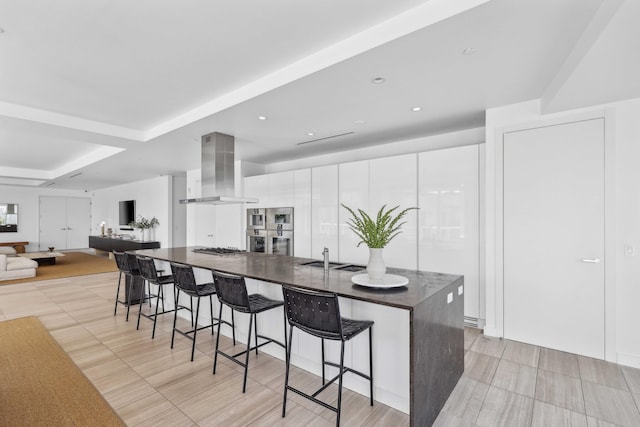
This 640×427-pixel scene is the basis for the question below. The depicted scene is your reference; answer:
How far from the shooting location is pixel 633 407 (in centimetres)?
217

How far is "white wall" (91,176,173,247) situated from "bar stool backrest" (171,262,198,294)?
604 centimetres

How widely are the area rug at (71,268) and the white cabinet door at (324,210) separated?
5.82m

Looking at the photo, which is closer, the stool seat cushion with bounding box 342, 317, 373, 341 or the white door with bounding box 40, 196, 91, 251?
the stool seat cushion with bounding box 342, 317, 373, 341

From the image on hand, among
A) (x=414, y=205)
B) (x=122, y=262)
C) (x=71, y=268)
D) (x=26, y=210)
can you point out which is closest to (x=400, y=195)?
(x=414, y=205)

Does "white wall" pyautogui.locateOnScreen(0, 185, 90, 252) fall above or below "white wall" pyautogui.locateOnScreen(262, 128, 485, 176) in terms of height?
below

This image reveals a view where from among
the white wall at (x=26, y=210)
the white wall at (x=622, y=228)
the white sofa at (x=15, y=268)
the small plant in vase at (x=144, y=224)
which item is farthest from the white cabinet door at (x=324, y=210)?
the white wall at (x=26, y=210)

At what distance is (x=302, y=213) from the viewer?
5.25 m

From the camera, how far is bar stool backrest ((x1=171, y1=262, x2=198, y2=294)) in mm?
2993

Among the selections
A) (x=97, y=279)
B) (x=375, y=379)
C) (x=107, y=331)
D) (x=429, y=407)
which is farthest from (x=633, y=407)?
(x=97, y=279)

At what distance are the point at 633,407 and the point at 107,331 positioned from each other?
491 centimetres

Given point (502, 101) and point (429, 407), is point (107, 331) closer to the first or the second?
point (429, 407)

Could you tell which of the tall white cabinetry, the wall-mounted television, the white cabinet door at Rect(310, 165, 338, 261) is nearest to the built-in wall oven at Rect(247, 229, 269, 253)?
the tall white cabinetry

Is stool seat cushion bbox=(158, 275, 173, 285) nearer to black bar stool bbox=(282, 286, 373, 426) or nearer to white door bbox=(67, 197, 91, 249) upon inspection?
black bar stool bbox=(282, 286, 373, 426)

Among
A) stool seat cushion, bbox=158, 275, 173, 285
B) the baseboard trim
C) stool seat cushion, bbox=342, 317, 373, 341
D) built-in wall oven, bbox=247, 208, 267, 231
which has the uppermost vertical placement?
built-in wall oven, bbox=247, 208, 267, 231
